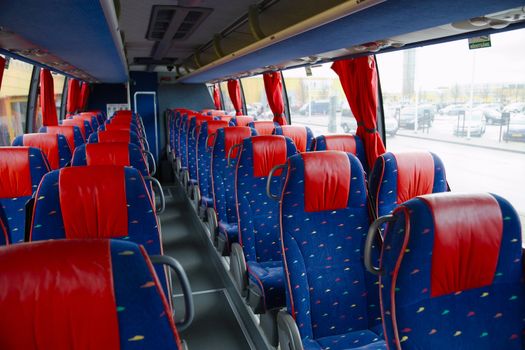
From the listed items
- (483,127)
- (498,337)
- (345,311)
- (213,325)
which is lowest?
(213,325)

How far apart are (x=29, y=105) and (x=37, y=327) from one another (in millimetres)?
7614

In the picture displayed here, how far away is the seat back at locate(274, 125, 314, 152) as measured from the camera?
567 centimetres

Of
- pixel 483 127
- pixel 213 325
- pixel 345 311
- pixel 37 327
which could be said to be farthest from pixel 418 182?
pixel 37 327

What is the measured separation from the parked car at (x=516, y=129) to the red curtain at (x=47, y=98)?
254 inches

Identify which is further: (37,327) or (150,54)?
(150,54)

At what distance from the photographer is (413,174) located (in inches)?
113

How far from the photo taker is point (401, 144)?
5.23 meters

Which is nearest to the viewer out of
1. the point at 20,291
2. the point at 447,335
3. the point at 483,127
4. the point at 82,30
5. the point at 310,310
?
the point at 20,291

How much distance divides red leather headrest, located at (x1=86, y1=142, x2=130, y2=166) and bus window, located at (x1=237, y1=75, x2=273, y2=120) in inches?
273

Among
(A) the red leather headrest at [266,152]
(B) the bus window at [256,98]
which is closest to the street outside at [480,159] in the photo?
(A) the red leather headrest at [266,152]

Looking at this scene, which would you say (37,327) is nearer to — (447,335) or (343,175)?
(447,335)

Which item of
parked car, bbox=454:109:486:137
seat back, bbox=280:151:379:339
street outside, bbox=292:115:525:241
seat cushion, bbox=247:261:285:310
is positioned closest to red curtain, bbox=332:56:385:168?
street outside, bbox=292:115:525:241

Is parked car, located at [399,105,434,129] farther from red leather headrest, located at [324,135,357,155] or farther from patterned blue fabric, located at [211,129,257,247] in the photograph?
patterned blue fabric, located at [211,129,257,247]

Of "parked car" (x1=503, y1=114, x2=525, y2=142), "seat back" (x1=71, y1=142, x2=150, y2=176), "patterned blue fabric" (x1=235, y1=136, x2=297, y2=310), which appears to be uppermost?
"parked car" (x1=503, y1=114, x2=525, y2=142)
